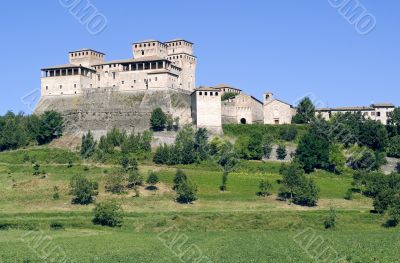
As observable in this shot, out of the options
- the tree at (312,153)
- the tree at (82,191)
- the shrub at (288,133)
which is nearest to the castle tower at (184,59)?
the shrub at (288,133)

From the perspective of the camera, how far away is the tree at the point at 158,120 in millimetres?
91312

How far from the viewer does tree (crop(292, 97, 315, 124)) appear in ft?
326

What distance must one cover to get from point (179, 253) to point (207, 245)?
4654 mm

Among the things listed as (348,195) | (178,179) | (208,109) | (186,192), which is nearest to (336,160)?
(348,195)

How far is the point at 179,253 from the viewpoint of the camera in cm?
4069

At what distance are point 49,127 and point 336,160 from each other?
3772 cm

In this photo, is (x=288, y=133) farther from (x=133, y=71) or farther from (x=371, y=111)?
(x=133, y=71)

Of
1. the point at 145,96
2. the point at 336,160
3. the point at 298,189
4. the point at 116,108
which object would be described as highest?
the point at 145,96

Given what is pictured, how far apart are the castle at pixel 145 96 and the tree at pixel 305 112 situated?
1172 mm

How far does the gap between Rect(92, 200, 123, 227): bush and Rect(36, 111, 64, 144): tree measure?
36617 mm

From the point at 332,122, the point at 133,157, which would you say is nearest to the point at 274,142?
the point at 332,122

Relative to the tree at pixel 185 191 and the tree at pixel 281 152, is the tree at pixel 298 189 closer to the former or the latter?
the tree at pixel 185 191

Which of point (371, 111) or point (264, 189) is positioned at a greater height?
point (371, 111)

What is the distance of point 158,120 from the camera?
91.2 meters
